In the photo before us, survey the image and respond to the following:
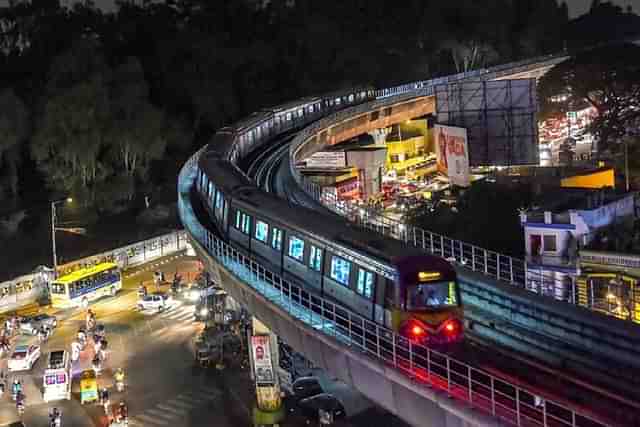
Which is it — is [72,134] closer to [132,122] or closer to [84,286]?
[132,122]

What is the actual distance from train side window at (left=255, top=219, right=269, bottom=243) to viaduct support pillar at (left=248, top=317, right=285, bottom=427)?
8.43 feet

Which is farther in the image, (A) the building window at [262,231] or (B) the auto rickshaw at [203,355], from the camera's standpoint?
(B) the auto rickshaw at [203,355]

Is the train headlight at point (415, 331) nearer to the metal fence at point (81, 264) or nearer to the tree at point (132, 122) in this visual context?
the metal fence at point (81, 264)

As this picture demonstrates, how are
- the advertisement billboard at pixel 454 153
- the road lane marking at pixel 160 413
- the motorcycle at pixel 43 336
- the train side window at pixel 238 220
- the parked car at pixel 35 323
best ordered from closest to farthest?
the train side window at pixel 238 220 → the road lane marking at pixel 160 413 → the motorcycle at pixel 43 336 → the parked car at pixel 35 323 → the advertisement billboard at pixel 454 153

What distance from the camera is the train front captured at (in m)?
16.8

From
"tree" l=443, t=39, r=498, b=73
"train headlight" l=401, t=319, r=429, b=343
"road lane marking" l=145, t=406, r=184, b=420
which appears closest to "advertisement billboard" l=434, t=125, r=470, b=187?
"road lane marking" l=145, t=406, r=184, b=420

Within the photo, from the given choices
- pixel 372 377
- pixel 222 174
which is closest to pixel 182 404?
pixel 222 174

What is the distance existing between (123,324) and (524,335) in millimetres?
21568

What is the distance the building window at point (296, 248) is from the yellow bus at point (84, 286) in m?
18.9

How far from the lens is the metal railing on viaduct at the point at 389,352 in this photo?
1316 cm

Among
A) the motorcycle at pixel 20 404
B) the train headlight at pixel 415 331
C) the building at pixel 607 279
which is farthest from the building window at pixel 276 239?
the motorcycle at pixel 20 404

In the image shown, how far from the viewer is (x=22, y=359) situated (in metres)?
30.8

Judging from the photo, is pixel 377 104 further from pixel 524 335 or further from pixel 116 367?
pixel 524 335

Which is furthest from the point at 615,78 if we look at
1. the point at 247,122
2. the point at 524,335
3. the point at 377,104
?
the point at 524,335
